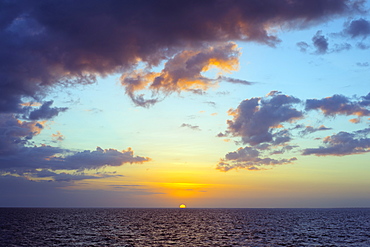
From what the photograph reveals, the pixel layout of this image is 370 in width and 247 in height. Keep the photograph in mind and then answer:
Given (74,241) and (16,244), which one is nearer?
(16,244)

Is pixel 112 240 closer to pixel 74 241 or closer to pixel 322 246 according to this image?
pixel 74 241

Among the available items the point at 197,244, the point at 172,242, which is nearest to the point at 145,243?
the point at 172,242

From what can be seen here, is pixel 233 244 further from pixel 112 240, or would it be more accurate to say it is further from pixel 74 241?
pixel 74 241

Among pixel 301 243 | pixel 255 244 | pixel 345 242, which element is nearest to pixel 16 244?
pixel 255 244

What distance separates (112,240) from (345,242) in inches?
1706

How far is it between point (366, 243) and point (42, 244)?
5684 centimetres

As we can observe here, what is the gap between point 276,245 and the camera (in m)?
57.9

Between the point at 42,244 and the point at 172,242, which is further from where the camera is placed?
the point at 172,242

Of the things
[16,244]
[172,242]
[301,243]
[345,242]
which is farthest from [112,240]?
[345,242]

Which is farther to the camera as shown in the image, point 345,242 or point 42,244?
point 345,242

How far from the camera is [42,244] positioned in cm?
5825

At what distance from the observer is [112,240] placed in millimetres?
63906

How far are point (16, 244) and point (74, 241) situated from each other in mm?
9488

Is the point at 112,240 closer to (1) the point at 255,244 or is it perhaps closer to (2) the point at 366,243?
(1) the point at 255,244
